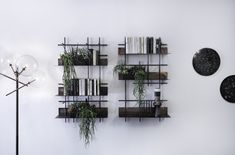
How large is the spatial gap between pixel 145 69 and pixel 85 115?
2.99 ft

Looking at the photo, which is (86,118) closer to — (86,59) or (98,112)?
(98,112)

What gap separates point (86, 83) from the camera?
2.83m

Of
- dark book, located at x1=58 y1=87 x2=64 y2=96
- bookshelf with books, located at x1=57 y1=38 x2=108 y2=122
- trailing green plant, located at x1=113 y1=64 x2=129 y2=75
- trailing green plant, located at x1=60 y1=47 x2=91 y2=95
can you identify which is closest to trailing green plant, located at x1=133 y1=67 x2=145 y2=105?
trailing green plant, located at x1=113 y1=64 x2=129 y2=75

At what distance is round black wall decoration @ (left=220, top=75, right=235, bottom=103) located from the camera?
9.97 ft

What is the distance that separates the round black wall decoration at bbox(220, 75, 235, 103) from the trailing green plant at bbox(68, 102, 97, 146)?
163 centimetres

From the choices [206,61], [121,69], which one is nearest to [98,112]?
[121,69]

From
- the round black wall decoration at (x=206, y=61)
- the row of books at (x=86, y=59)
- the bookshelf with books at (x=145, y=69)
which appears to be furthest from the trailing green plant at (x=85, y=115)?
the round black wall decoration at (x=206, y=61)

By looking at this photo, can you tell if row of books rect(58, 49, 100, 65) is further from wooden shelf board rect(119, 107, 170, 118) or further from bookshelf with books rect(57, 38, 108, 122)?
wooden shelf board rect(119, 107, 170, 118)

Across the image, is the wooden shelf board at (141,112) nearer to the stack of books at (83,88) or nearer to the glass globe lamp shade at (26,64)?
the stack of books at (83,88)

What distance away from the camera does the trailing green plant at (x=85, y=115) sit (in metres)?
2.75

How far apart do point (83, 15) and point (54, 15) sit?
1.17ft

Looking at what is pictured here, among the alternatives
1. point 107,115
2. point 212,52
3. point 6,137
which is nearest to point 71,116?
point 107,115

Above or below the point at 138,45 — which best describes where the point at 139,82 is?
below

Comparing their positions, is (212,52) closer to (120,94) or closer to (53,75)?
(120,94)
